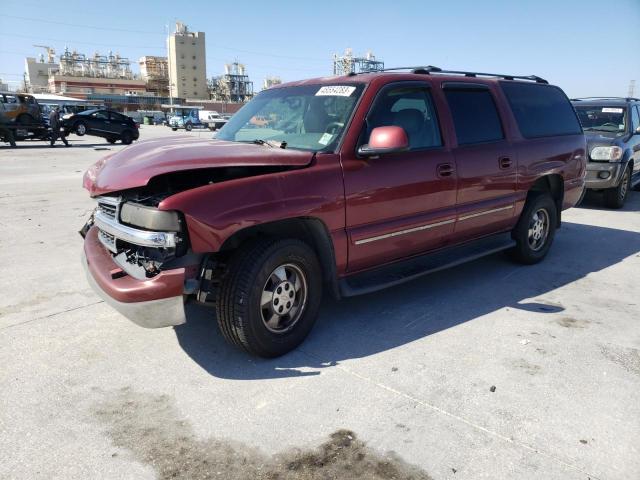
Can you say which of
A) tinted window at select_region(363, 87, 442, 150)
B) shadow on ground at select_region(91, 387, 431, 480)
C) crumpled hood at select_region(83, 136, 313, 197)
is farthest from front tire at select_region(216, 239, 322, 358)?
Result: tinted window at select_region(363, 87, 442, 150)

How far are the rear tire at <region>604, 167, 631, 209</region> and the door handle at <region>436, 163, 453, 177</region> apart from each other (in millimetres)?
6340

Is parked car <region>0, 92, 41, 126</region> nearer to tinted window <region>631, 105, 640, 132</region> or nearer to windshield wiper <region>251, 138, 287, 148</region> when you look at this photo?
windshield wiper <region>251, 138, 287, 148</region>

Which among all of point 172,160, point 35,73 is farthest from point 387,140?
point 35,73

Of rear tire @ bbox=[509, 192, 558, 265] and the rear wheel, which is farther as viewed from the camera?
the rear wheel

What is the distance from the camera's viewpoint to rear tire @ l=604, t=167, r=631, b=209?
8.98 metres

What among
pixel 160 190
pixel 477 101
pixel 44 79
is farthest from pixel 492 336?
pixel 44 79

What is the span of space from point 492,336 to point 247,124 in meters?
2.69

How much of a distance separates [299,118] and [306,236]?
104 cm

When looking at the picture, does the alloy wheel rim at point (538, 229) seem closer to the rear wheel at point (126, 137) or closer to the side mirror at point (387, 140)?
the side mirror at point (387, 140)

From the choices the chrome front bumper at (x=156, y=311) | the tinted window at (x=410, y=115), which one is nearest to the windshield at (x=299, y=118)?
the tinted window at (x=410, y=115)

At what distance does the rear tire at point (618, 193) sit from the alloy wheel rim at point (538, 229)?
4.34 m

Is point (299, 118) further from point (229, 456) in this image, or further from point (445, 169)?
point (229, 456)

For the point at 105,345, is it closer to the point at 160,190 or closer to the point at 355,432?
the point at 160,190

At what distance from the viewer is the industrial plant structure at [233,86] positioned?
135250 millimetres
